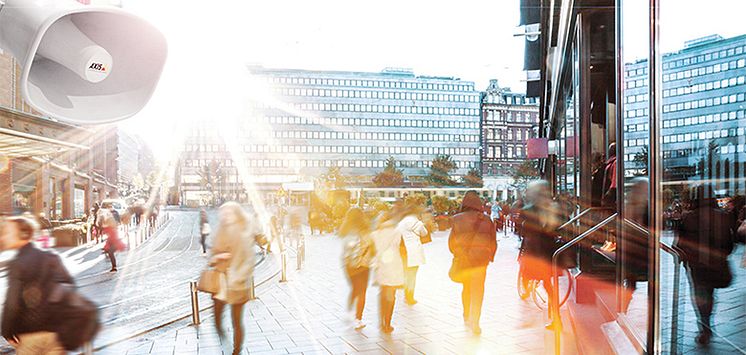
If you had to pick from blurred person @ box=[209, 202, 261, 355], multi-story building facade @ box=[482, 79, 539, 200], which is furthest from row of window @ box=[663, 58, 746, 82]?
multi-story building facade @ box=[482, 79, 539, 200]

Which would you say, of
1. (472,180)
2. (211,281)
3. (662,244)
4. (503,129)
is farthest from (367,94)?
(662,244)

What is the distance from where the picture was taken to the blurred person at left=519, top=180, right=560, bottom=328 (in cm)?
688

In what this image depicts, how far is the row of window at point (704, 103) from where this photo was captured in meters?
2.14

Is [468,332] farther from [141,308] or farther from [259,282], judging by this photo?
[259,282]

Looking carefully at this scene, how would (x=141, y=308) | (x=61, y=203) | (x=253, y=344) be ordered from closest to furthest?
(x=253, y=344), (x=141, y=308), (x=61, y=203)

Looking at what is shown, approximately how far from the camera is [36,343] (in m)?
3.77

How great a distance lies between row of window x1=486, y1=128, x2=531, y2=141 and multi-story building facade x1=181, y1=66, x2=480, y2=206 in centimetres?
301

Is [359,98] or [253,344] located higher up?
[359,98]

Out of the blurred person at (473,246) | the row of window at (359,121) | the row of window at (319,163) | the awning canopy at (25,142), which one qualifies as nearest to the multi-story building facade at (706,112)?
the blurred person at (473,246)

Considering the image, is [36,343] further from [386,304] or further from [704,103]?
[704,103]

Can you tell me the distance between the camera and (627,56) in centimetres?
365

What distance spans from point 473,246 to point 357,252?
1403mm

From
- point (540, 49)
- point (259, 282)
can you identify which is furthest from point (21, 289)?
point (540, 49)

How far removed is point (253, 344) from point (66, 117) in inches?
203
